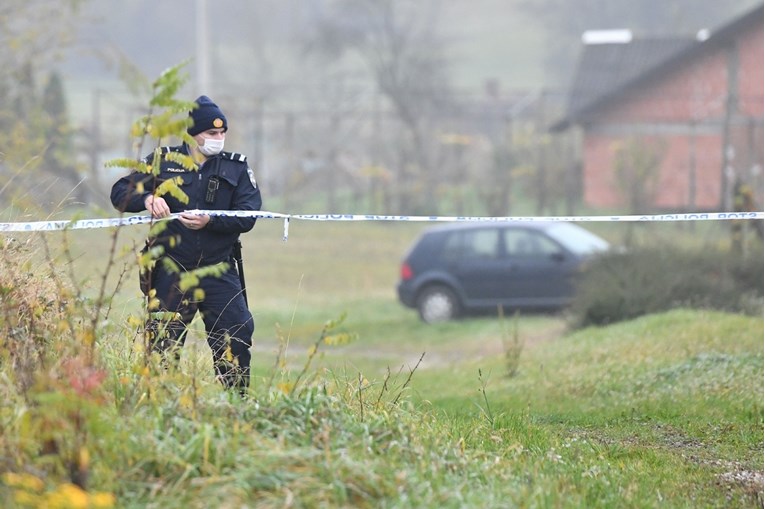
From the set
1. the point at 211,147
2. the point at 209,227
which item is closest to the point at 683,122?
the point at 211,147

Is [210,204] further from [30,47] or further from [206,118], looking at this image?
[30,47]

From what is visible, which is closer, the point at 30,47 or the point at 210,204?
the point at 210,204

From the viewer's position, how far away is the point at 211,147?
22.2 ft

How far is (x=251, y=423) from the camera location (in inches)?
189

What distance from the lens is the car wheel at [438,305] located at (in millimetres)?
18953

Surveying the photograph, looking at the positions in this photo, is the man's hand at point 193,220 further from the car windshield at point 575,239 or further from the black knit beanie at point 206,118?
the car windshield at point 575,239

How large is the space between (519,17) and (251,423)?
77656mm

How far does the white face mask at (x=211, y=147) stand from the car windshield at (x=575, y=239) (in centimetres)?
1191

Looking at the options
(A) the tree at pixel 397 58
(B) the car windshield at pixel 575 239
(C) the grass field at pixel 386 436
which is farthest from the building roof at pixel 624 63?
(C) the grass field at pixel 386 436

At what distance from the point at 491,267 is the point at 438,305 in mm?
982

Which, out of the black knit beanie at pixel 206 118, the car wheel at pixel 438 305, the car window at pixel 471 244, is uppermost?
the black knit beanie at pixel 206 118

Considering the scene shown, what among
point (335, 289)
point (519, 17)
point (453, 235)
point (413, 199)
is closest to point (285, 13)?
point (519, 17)

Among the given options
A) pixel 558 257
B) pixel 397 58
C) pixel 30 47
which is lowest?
pixel 558 257

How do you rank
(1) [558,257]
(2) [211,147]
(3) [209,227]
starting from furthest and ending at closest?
1. (1) [558,257]
2. (2) [211,147]
3. (3) [209,227]
